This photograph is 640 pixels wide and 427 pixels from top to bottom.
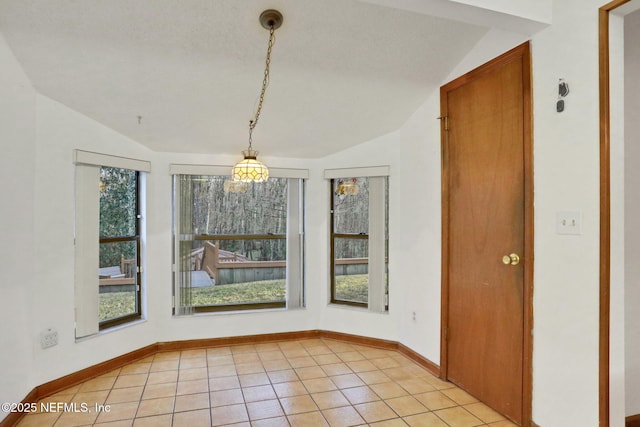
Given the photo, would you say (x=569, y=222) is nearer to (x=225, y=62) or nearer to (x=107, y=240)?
(x=225, y=62)

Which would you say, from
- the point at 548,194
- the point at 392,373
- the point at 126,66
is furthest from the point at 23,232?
the point at 548,194

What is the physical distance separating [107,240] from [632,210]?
373cm

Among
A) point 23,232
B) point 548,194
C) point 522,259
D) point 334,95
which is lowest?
point 522,259

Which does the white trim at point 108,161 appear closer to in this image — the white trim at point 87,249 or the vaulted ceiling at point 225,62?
the white trim at point 87,249

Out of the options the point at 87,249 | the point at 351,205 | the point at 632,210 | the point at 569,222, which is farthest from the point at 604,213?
the point at 87,249

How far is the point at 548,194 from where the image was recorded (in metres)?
2.05

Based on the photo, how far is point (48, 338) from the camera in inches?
104

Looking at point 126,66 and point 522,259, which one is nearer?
point 522,259

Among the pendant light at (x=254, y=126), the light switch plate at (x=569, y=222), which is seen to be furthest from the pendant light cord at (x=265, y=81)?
the light switch plate at (x=569, y=222)

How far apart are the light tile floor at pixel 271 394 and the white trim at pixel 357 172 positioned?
66.8 inches

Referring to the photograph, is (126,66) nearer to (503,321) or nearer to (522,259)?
(522,259)

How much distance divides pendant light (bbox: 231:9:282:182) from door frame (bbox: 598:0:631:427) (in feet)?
5.35

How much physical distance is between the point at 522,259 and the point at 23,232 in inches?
123

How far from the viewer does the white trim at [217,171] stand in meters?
3.52
